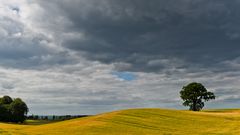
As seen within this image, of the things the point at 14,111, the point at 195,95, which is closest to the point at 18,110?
the point at 14,111

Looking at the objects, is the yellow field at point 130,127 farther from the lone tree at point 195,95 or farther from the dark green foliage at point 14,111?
the dark green foliage at point 14,111

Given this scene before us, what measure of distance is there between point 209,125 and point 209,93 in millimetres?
58717

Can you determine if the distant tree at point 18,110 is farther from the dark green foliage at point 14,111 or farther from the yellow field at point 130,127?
the yellow field at point 130,127

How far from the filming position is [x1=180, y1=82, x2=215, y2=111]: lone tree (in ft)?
396

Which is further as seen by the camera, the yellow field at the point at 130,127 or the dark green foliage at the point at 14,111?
the dark green foliage at the point at 14,111

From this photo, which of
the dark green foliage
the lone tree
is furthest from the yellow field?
the dark green foliage

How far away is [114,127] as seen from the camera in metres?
53.5

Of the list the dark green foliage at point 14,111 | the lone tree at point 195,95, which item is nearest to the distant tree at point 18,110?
the dark green foliage at point 14,111

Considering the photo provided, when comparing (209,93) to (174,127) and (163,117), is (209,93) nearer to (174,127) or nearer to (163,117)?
(163,117)

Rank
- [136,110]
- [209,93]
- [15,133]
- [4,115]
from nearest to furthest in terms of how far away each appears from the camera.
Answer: [15,133] < [136,110] < [209,93] < [4,115]

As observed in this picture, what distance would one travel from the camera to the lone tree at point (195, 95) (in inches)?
4747

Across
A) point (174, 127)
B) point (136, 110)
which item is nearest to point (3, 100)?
point (136, 110)

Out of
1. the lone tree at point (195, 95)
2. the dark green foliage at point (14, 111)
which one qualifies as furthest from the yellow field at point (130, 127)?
the dark green foliage at point (14, 111)

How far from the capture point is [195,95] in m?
121
